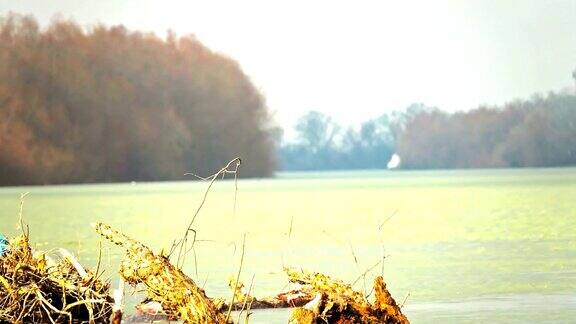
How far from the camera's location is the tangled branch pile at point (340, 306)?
326 inches

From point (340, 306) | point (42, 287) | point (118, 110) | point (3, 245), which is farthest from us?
point (118, 110)

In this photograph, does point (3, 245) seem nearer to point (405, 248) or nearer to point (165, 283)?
point (165, 283)

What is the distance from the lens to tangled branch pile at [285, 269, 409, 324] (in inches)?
326

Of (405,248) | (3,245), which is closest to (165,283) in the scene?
(3,245)

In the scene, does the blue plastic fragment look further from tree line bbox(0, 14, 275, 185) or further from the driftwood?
tree line bbox(0, 14, 275, 185)

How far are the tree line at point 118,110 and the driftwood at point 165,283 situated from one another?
88586 millimetres

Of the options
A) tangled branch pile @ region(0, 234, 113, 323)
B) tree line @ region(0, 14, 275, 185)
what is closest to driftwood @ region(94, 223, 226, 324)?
tangled branch pile @ region(0, 234, 113, 323)

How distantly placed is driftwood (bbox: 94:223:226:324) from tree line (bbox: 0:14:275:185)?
291 ft

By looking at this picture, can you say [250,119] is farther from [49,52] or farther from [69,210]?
[69,210]

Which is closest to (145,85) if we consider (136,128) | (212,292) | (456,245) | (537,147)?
(136,128)

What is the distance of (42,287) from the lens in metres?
8.29

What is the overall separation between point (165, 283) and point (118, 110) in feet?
333

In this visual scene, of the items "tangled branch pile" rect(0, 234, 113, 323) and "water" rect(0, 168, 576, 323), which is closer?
"tangled branch pile" rect(0, 234, 113, 323)

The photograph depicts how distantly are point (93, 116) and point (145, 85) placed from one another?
22.2 ft
